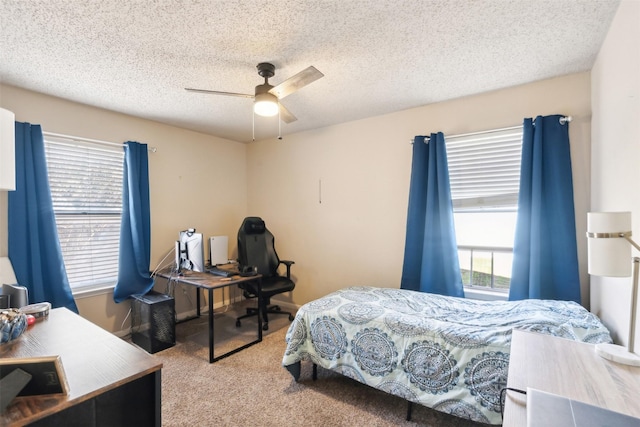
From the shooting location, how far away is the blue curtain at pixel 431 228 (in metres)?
2.75

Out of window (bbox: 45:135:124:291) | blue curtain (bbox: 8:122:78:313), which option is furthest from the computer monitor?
blue curtain (bbox: 8:122:78:313)

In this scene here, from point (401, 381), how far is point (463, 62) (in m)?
2.24

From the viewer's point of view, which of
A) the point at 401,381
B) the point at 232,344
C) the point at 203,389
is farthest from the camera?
the point at 232,344

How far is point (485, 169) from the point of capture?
2730 mm

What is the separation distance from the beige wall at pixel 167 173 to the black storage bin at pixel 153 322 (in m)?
0.37

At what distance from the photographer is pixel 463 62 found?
2.14 meters

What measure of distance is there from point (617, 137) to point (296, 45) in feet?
6.40

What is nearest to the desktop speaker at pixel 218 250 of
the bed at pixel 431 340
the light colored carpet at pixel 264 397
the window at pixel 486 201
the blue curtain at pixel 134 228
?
the blue curtain at pixel 134 228

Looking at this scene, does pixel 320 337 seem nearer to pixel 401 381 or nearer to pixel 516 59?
pixel 401 381

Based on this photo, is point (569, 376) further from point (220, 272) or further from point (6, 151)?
point (220, 272)

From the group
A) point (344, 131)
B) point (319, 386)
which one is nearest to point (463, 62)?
point (344, 131)

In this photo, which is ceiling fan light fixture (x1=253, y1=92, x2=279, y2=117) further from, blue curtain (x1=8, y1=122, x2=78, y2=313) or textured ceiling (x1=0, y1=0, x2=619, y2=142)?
blue curtain (x1=8, y1=122, x2=78, y2=313)

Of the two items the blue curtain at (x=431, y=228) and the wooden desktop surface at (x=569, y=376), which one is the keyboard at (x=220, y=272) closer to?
the blue curtain at (x=431, y=228)

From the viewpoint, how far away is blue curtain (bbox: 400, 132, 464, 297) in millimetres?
2752
